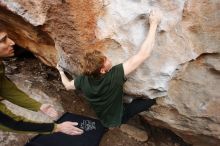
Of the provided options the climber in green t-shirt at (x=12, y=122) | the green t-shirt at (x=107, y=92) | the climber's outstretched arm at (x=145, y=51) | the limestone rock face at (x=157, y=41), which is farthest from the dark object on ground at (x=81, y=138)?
the climber's outstretched arm at (x=145, y=51)

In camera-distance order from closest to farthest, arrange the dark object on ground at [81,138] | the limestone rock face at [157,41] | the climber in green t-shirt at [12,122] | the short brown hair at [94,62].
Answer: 1. the climber in green t-shirt at [12,122]
2. the short brown hair at [94,62]
3. the limestone rock face at [157,41]
4. the dark object on ground at [81,138]

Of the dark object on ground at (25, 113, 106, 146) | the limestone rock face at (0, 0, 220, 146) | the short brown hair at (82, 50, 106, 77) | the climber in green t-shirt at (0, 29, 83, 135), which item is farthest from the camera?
the dark object on ground at (25, 113, 106, 146)

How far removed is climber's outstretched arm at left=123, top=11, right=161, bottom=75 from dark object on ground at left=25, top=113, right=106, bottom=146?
1.09m

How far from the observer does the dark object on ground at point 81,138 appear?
4.33 m

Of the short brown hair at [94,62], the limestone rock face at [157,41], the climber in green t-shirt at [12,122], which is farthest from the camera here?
the limestone rock face at [157,41]

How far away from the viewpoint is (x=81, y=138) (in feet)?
14.5

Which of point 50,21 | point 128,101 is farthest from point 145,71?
point 50,21

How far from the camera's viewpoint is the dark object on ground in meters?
4.33

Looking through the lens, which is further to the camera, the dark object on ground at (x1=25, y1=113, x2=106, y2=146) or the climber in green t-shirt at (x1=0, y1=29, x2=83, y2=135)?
the dark object on ground at (x1=25, y1=113, x2=106, y2=146)

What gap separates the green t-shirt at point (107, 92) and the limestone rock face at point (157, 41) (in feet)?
0.82

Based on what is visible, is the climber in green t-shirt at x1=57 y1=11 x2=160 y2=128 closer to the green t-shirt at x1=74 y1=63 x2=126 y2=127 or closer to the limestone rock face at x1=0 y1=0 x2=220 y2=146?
the green t-shirt at x1=74 y1=63 x2=126 y2=127

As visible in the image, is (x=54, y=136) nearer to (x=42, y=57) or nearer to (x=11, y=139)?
(x=11, y=139)

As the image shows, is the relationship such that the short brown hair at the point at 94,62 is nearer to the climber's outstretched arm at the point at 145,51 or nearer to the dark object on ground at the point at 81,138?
the climber's outstretched arm at the point at 145,51

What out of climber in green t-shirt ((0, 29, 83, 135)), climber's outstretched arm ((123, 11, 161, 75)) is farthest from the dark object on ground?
climber's outstretched arm ((123, 11, 161, 75))
